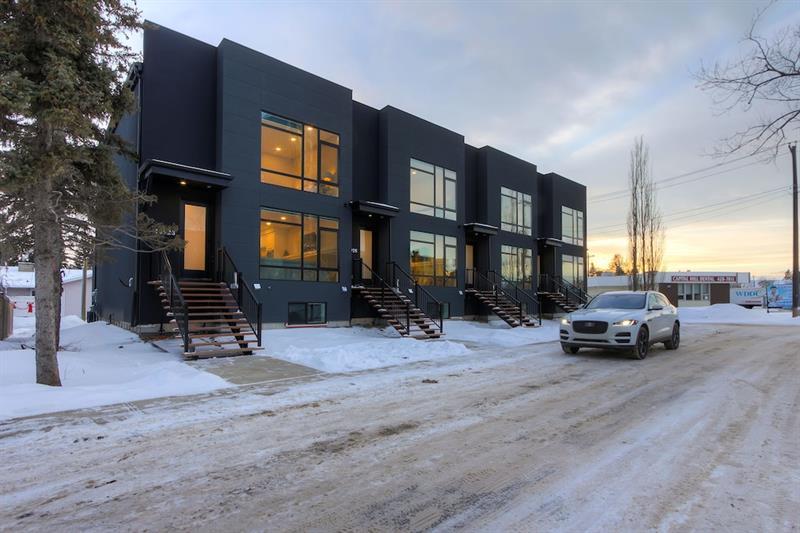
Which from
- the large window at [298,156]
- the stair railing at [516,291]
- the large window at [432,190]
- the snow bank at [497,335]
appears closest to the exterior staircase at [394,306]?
the snow bank at [497,335]

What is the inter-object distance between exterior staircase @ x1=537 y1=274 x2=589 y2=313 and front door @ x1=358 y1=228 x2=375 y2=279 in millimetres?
11276

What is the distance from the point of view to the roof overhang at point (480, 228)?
21.4 meters

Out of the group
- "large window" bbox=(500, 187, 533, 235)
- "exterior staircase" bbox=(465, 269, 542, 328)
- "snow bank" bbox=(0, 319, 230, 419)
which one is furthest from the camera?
"large window" bbox=(500, 187, 533, 235)

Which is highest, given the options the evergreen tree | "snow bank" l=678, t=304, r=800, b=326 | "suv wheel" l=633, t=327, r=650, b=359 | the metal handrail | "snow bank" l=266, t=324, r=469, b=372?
the evergreen tree

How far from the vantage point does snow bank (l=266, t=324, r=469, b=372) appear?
9.94m

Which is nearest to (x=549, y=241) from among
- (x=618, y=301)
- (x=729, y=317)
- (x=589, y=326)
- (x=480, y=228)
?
(x=480, y=228)

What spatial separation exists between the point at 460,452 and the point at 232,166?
1203 cm

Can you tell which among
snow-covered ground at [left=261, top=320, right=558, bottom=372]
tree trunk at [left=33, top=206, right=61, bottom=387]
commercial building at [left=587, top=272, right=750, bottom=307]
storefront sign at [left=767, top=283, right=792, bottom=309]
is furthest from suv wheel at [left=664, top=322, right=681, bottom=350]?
storefront sign at [left=767, top=283, right=792, bottom=309]

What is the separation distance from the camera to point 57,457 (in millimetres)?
4344

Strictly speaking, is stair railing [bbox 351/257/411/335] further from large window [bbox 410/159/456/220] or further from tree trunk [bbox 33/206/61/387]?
tree trunk [bbox 33/206/61/387]

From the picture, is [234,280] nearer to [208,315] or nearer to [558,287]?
[208,315]

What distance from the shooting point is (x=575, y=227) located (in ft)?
100.0

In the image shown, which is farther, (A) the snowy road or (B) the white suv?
(B) the white suv

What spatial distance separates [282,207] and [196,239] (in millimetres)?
2783
